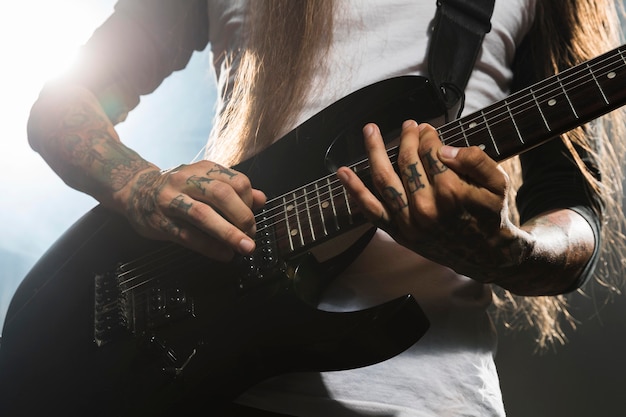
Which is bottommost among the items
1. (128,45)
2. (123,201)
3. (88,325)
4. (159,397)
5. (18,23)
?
(159,397)

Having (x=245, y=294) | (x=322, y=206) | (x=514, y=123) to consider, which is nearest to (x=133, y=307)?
(x=245, y=294)

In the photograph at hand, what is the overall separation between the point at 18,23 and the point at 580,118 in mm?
1506

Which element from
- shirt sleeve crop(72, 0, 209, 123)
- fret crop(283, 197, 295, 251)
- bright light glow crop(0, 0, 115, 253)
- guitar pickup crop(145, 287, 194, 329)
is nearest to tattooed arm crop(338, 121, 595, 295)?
fret crop(283, 197, 295, 251)

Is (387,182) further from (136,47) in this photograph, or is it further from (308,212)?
(136,47)

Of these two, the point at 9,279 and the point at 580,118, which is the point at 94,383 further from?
the point at 9,279

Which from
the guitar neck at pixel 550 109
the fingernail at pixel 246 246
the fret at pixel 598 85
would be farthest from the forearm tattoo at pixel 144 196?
the fret at pixel 598 85

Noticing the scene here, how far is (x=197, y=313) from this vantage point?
2.04ft

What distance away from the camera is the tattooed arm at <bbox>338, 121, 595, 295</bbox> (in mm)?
493

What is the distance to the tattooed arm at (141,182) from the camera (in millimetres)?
590

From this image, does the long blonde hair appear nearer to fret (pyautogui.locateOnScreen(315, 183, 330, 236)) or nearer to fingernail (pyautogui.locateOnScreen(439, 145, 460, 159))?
fret (pyautogui.locateOnScreen(315, 183, 330, 236))

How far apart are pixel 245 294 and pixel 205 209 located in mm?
102

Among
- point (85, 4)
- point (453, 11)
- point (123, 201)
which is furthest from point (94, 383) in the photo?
point (85, 4)

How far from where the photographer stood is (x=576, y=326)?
3.74 feet

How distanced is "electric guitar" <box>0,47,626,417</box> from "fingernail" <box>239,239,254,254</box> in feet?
0.14
